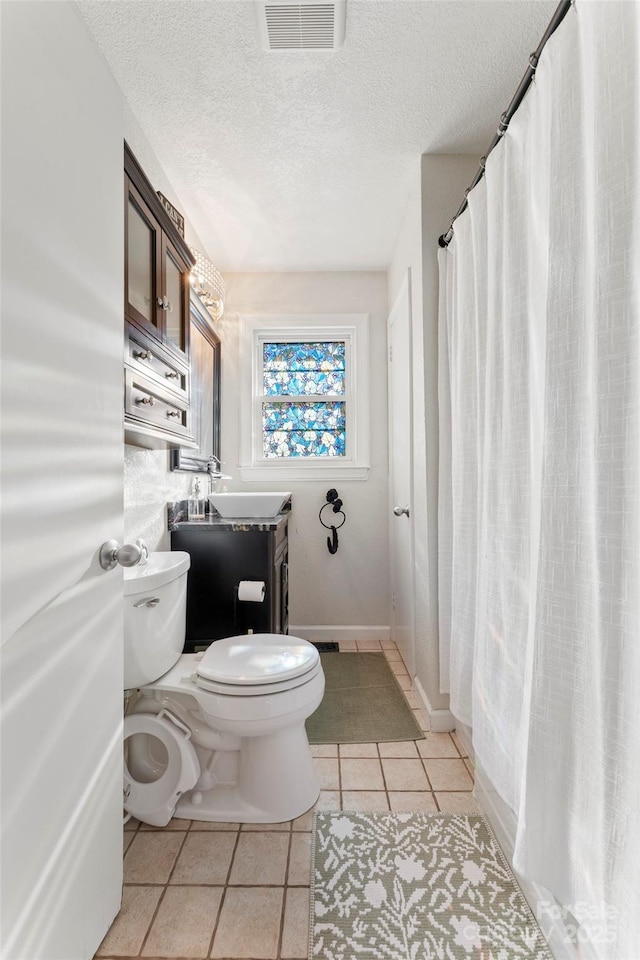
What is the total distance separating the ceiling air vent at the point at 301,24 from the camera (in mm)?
1343

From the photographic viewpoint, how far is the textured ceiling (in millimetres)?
1424

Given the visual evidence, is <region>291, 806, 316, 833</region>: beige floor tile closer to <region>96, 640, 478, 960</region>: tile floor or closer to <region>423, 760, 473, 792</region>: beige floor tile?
<region>96, 640, 478, 960</region>: tile floor

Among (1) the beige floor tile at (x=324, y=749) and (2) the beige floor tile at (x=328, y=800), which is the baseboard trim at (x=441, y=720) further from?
(2) the beige floor tile at (x=328, y=800)

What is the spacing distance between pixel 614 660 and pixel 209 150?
2.26 m

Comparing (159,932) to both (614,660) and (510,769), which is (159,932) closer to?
(510,769)

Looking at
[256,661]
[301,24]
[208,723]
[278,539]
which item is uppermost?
[301,24]

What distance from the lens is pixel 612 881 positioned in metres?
0.75

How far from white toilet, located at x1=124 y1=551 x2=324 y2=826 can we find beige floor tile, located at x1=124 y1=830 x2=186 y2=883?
0.05 meters

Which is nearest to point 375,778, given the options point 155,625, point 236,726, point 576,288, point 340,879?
point 340,879

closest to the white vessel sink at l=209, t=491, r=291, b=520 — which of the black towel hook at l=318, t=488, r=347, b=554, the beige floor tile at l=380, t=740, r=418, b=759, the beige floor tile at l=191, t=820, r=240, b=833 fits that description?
the black towel hook at l=318, t=488, r=347, b=554

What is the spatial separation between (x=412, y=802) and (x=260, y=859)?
20.4 inches

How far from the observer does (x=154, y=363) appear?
5.11 feet

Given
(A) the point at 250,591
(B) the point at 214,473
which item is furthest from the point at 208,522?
(B) the point at 214,473

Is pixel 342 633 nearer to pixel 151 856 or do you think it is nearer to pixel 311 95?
pixel 151 856
